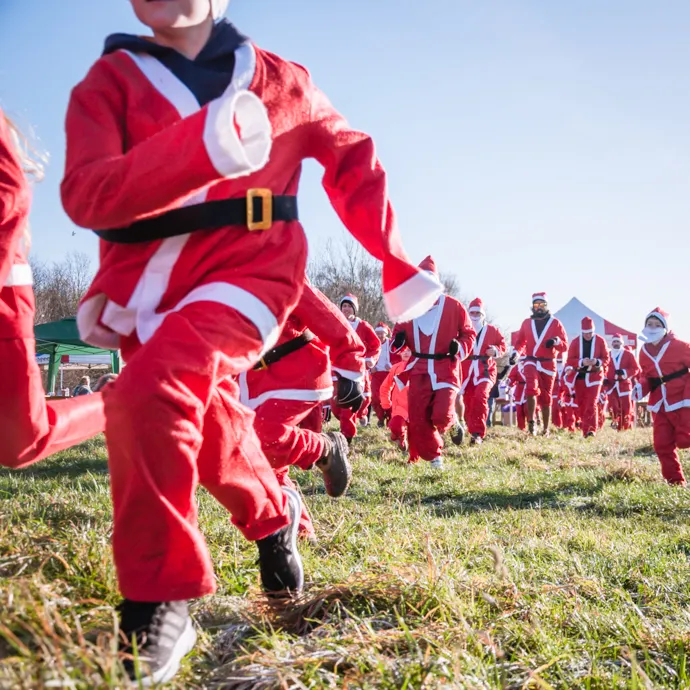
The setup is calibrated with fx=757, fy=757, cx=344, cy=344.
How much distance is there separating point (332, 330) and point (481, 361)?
374 inches

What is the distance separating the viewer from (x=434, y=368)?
8602 mm

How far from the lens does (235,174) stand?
5.40 feet

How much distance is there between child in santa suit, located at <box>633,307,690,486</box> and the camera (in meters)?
7.88

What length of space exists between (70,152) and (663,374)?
7.94m

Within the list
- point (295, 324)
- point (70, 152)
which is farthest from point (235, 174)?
point (295, 324)

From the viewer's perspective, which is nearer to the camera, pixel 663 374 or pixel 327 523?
pixel 327 523

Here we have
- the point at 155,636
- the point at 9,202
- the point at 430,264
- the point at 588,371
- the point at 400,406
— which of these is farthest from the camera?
the point at 588,371

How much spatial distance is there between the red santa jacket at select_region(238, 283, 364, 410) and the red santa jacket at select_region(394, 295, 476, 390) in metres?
4.37

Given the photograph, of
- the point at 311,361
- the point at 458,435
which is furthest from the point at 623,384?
the point at 311,361

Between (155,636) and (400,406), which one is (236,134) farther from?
(400,406)

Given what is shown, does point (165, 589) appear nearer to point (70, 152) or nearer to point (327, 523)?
point (70, 152)

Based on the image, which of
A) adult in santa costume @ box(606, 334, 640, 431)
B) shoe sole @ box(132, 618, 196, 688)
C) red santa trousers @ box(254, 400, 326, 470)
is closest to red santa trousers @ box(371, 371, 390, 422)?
adult in santa costume @ box(606, 334, 640, 431)

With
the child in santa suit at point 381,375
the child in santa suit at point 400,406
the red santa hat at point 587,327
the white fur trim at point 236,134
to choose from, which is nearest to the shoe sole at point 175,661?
the white fur trim at point 236,134

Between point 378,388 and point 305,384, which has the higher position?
point 305,384
